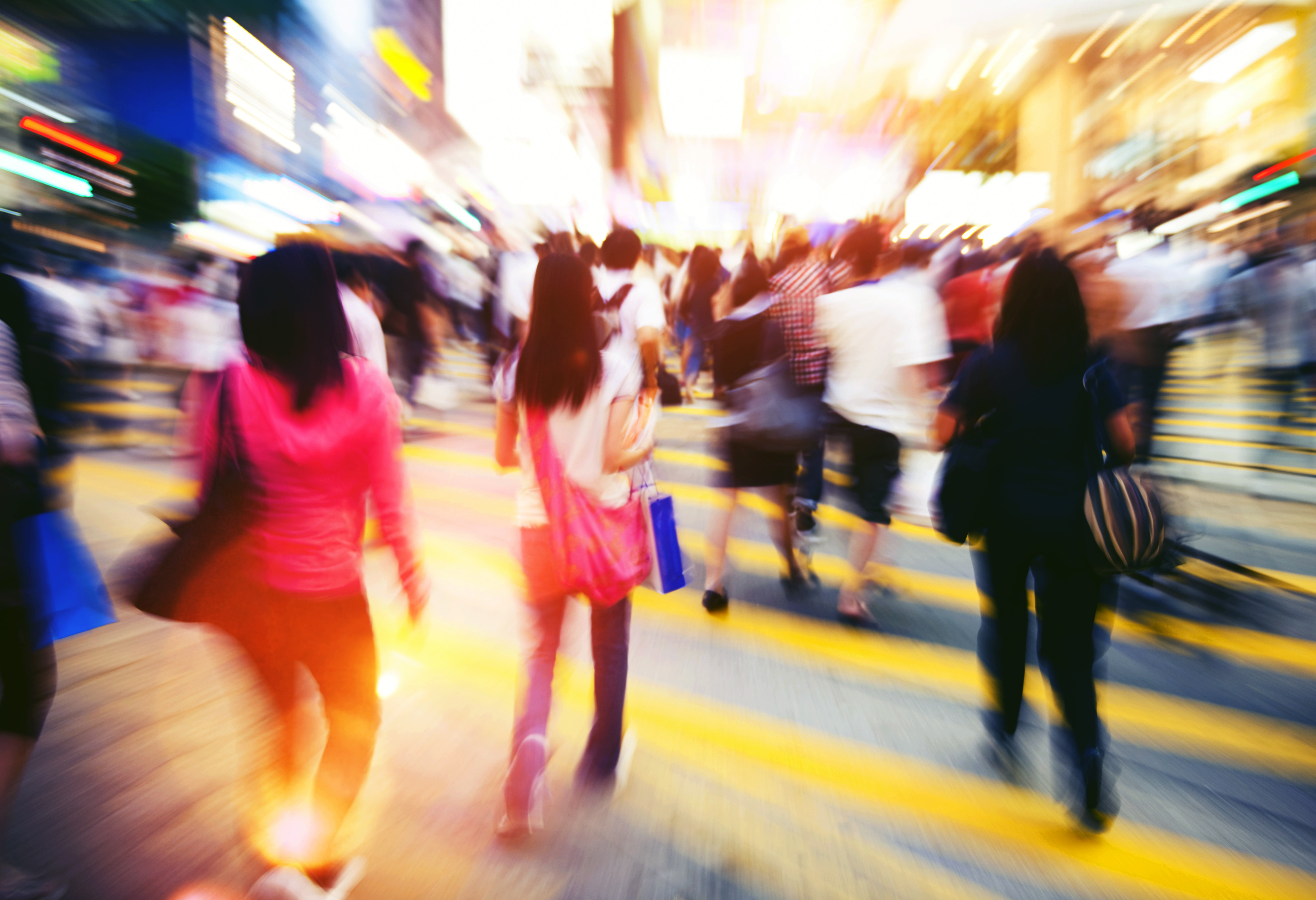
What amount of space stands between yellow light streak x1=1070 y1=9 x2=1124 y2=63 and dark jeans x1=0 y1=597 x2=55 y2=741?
2209cm

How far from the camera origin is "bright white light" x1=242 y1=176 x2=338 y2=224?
2716 cm

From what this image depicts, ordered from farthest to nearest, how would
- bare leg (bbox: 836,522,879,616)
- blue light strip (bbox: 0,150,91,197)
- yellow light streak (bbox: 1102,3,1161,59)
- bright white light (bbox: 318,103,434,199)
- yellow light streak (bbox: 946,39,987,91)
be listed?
1. bright white light (bbox: 318,103,434,199)
2. yellow light streak (bbox: 946,39,987,91)
3. yellow light streak (bbox: 1102,3,1161,59)
4. blue light strip (bbox: 0,150,91,197)
5. bare leg (bbox: 836,522,879,616)

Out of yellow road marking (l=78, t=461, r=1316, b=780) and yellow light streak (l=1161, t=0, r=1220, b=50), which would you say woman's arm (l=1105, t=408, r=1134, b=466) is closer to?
yellow road marking (l=78, t=461, r=1316, b=780)

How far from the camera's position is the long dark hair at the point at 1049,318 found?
2.11m

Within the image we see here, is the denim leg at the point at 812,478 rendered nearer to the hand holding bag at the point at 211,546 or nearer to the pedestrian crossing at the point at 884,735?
the pedestrian crossing at the point at 884,735

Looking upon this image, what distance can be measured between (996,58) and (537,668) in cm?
2322

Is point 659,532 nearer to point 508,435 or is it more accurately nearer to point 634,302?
point 508,435

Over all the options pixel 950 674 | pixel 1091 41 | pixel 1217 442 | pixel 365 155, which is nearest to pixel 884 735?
pixel 950 674

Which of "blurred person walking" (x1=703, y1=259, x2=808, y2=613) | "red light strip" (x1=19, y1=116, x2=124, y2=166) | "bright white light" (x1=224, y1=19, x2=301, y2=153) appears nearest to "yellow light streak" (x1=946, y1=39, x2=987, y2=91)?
"blurred person walking" (x1=703, y1=259, x2=808, y2=613)

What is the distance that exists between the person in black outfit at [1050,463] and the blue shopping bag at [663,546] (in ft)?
3.28

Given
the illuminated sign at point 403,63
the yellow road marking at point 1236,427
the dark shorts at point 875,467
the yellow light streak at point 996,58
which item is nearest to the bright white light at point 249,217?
the dark shorts at point 875,467

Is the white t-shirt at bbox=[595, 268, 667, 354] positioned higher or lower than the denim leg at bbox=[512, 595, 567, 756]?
higher

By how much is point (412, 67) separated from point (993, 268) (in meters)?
34.4

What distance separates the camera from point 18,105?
14727 millimetres
